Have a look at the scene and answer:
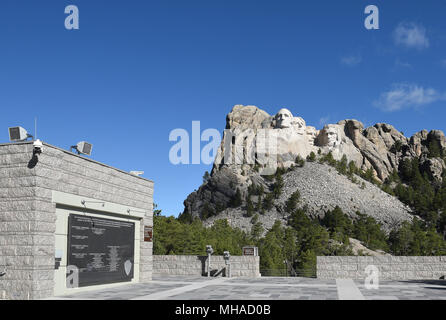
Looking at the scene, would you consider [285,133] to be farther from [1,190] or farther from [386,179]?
[1,190]

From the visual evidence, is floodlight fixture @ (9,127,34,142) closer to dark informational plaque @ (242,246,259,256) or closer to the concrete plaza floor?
the concrete plaza floor

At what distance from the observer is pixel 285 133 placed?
14362 centimetres

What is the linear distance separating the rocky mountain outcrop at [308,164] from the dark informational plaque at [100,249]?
297 ft

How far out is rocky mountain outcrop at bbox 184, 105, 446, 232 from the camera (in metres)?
117

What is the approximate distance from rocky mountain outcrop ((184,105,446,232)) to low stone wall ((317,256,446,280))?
85.8 meters

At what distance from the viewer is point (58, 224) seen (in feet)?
49.1

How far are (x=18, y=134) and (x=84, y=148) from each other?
309 cm

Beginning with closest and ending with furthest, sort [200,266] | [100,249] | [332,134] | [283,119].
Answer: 1. [100,249]
2. [200,266]
3. [283,119]
4. [332,134]

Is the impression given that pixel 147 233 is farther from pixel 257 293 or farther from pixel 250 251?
pixel 257 293

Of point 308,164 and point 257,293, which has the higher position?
point 308,164

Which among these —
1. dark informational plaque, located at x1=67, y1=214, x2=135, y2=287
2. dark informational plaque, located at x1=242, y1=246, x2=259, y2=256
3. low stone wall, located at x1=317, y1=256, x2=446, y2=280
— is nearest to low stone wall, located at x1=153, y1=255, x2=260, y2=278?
dark informational plaque, located at x1=242, y1=246, x2=259, y2=256

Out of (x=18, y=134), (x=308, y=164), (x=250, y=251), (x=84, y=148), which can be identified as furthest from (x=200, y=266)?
(x=308, y=164)

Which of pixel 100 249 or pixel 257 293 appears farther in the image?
pixel 100 249

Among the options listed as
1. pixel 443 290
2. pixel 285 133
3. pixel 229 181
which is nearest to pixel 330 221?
pixel 229 181
